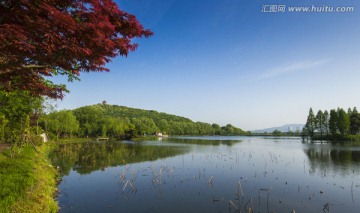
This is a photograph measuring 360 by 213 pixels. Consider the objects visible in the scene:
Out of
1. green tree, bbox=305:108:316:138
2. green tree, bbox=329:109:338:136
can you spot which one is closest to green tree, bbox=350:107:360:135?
green tree, bbox=329:109:338:136

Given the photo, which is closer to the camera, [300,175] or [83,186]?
[83,186]

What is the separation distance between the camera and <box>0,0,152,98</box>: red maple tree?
526cm

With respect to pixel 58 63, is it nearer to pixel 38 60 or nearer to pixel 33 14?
pixel 38 60

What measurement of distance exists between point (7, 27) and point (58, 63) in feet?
5.34

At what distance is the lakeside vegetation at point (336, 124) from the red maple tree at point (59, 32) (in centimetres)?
9569

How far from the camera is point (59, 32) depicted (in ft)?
18.1

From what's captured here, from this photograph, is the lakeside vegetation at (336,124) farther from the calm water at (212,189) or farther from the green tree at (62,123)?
the green tree at (62,123)

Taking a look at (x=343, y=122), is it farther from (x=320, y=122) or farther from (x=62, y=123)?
(x=62, y=123)

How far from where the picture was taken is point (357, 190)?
19391 mm

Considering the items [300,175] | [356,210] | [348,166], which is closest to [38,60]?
[356,210]

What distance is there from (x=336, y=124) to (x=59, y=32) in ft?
359

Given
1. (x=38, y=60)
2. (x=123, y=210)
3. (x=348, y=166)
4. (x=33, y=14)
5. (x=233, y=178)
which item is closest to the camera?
(x=33, y=14)

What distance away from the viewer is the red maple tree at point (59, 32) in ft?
17.3

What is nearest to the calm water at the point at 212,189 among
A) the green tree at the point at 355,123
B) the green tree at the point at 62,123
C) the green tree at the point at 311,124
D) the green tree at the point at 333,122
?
the green tree at the point at 62,123
